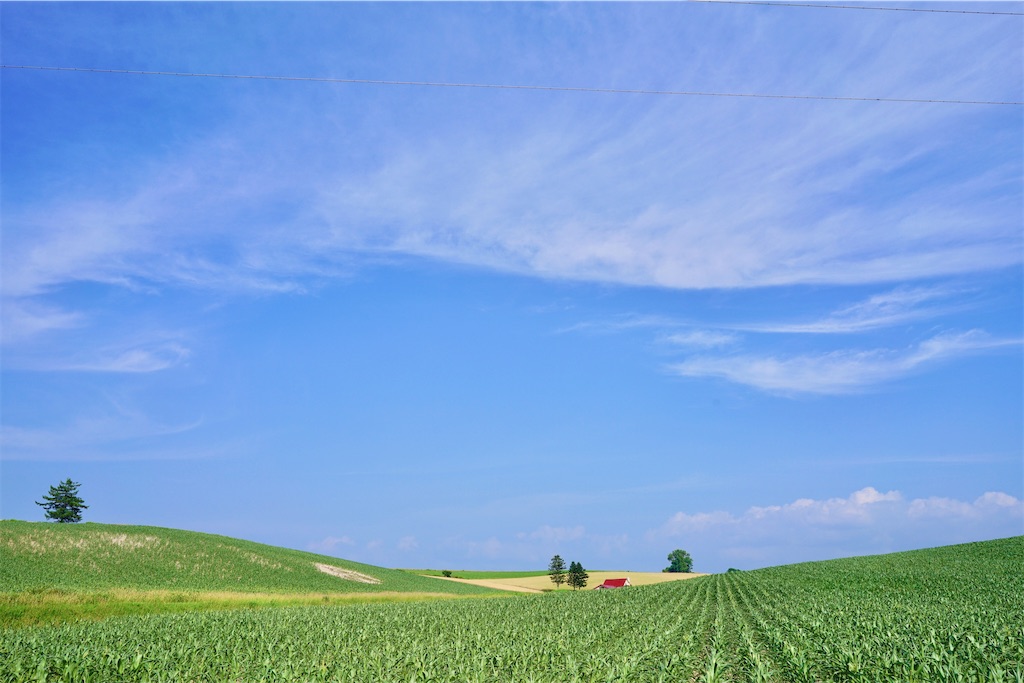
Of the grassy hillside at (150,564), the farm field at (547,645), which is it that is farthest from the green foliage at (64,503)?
the farm field at (547,645)

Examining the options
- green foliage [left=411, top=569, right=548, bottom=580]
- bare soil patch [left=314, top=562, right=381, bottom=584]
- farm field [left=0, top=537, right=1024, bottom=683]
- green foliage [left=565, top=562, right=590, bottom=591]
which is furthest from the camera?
green foliage [left=411, top=569, right=548, bottom=580]

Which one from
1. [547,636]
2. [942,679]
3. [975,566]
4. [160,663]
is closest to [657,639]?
[547,636]

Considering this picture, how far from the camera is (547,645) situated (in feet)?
64.3

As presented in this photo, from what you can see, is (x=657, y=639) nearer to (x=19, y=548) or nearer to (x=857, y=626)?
(x=857, y=626)

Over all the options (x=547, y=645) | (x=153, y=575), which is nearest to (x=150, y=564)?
(x=153, y=575)

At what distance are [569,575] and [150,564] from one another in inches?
2755

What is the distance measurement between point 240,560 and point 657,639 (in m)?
62.2

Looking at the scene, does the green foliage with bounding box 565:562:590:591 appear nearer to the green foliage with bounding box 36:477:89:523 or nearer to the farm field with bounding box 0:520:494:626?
the farm field with bounding box 0:520:494:626

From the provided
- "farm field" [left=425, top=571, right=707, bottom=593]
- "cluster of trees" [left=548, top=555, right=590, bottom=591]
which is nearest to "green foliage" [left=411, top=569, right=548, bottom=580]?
"farm field" [left=425, top=571, right=707, bottom=593]

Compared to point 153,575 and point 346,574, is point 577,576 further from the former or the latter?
point 153,575

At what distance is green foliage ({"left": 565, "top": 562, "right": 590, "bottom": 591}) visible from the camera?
4454 inches

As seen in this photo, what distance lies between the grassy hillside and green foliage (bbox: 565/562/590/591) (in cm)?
3372

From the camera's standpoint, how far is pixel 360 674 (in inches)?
628

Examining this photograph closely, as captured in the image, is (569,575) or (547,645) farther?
(569,575)
